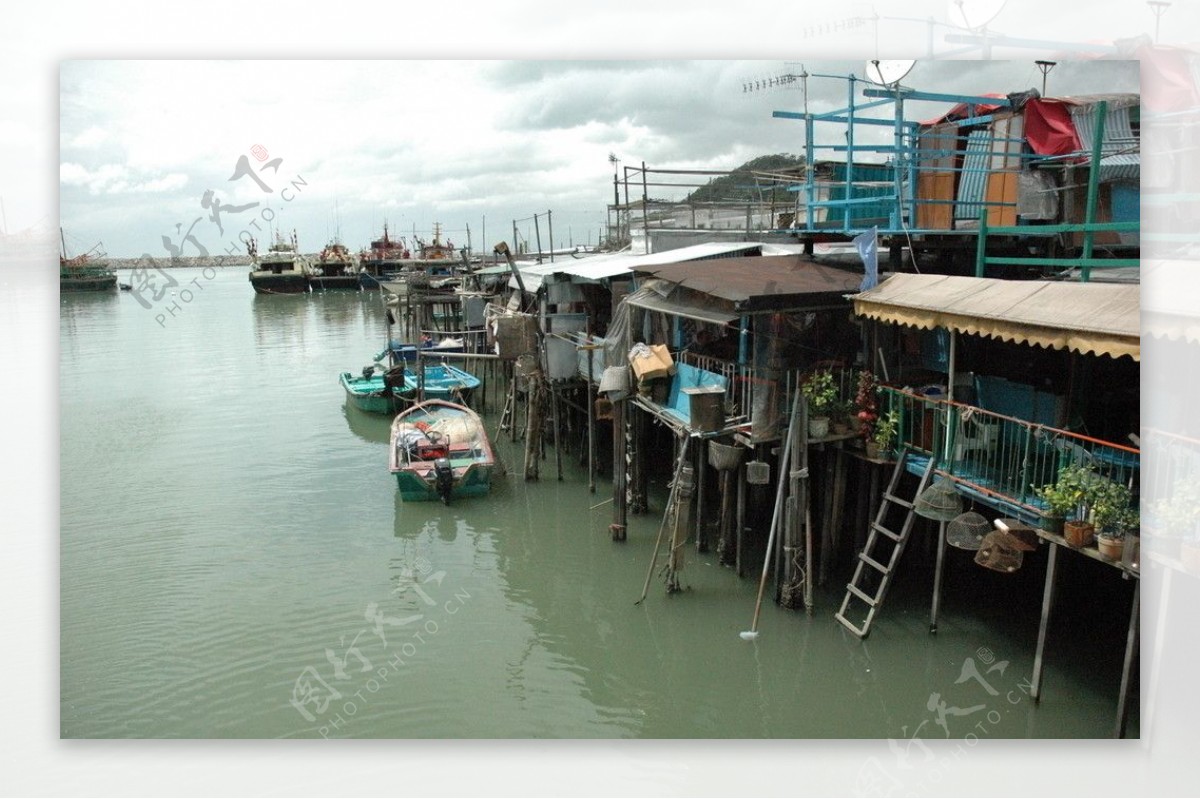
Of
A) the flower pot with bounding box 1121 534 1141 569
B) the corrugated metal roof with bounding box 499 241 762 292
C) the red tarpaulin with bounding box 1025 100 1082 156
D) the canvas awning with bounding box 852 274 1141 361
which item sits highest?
the red tarpaulin with bounding box 1025 100 1082 156

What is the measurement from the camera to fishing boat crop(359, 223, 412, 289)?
176ft

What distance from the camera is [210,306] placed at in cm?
4891

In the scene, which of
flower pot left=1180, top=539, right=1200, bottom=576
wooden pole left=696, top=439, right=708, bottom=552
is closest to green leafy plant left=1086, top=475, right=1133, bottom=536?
flower pot left=1180, top=539, right=1200, bottom=576

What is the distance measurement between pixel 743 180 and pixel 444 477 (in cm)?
854

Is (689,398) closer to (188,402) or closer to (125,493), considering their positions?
(125,493)

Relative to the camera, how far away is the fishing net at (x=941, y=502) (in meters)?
7.23

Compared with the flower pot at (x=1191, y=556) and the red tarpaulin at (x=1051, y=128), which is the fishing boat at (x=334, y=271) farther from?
the flower pot at (x=1191, y=556)

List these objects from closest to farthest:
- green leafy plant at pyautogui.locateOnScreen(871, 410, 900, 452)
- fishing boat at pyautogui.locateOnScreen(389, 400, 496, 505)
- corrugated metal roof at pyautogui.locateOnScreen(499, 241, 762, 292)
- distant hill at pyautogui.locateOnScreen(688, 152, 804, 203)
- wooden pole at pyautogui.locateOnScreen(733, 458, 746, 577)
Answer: green leafy plant at pyautogui.locateOnScreen(871, 410, 900, 452) < wooden pole at pyautogui.locateOnScreen(733, 458, 746, 577) < corrugated metal roof at pyautogui.locateOnScreen(499, 241, 762, 292) < fishing boat at pyautogui.locateOnScreen(389, 400, 496, 505) < distant hill at pyautogui.locateOnScreen(688, 152, 804, 203)

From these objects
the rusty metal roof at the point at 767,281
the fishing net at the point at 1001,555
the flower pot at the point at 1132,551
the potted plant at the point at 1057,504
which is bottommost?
the fishing net at the point at 1001,555

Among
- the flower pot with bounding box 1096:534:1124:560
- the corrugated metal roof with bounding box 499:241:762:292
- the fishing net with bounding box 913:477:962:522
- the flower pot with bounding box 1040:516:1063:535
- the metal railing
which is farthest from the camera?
the corrugated metal roof with bounding box 499:241:762:292

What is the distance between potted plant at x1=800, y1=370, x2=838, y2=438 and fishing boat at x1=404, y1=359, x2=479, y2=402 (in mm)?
9735

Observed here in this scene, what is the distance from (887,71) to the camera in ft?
24.7

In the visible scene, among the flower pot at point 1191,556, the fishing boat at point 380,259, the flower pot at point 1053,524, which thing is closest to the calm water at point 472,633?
the flower pot at point 1053,524

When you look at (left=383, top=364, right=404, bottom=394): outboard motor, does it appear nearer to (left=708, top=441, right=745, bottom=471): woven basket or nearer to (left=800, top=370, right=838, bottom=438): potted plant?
(left=708, top=441, right=745, bottom=471): woven basket
